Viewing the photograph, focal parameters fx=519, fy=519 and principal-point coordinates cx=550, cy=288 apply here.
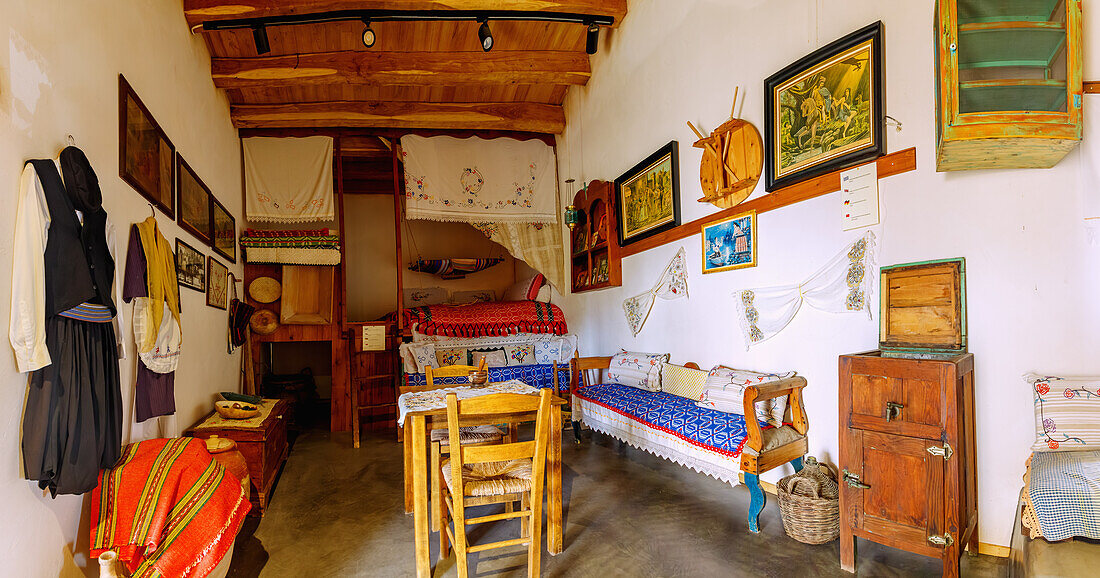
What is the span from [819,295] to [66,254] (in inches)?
141

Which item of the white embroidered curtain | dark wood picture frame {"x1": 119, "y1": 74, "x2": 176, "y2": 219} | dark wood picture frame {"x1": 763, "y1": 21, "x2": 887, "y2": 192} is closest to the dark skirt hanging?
dark wood picture frame {"x1": 119, "y1": 74, "x2": 176, "y2": 219}

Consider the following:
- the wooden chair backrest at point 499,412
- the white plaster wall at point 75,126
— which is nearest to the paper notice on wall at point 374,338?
the white plaster wall at point 75,126

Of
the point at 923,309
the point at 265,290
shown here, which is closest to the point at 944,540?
the point at 923,309

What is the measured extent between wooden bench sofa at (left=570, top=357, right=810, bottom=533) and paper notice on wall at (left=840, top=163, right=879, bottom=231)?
980 mm

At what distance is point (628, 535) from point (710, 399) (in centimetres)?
111

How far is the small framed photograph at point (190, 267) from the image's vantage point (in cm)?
359

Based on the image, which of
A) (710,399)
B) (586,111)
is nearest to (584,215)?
(586,111)

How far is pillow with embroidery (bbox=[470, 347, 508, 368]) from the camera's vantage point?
6.05m

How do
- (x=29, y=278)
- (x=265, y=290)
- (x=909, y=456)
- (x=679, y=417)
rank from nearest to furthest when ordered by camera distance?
(x=29, y=278)
(x=909, y=456)
(x=679, y=417)
(x=265, y=290)

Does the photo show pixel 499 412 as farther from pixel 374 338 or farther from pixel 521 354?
pixel 374 338

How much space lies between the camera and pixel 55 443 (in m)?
1.87

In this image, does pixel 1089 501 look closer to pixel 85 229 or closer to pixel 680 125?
pixel 680 125

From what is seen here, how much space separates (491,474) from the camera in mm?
2598

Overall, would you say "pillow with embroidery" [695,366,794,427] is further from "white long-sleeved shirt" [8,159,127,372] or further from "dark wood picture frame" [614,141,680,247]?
"white long-sleeved shirt" [8,159,127,372]
